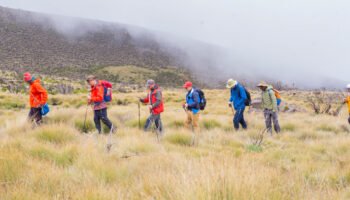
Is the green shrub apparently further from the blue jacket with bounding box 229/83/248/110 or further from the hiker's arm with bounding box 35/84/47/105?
the hiker's arm with bounding box 35/84/47/105

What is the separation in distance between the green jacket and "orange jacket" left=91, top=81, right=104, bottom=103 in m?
4.90

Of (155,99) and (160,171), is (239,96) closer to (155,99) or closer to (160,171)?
(155,99)

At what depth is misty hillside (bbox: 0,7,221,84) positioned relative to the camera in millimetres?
68000

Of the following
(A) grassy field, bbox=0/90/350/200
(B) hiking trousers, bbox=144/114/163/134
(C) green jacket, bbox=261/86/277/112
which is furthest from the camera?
(C) green jacket, bbox=261/86/277/112

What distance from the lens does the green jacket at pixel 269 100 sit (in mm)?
9078

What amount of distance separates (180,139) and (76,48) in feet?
303

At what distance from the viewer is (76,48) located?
3639 inches

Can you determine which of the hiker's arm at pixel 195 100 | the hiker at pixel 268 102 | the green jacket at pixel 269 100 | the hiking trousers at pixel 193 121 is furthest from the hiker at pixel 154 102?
the green jacket at pixel 269 100

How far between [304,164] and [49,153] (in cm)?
402

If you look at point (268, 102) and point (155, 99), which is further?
point (268, 102)

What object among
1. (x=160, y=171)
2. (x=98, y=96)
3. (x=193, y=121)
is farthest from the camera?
(x=193, y=121)

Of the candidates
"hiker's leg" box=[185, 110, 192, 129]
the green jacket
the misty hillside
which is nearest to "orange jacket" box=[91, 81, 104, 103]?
"hiker's leg" box=[185, 110, 192, 129]

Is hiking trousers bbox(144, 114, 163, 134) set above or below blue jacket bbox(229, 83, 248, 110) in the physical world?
below

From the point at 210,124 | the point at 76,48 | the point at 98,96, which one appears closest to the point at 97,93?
the point at 98,96
